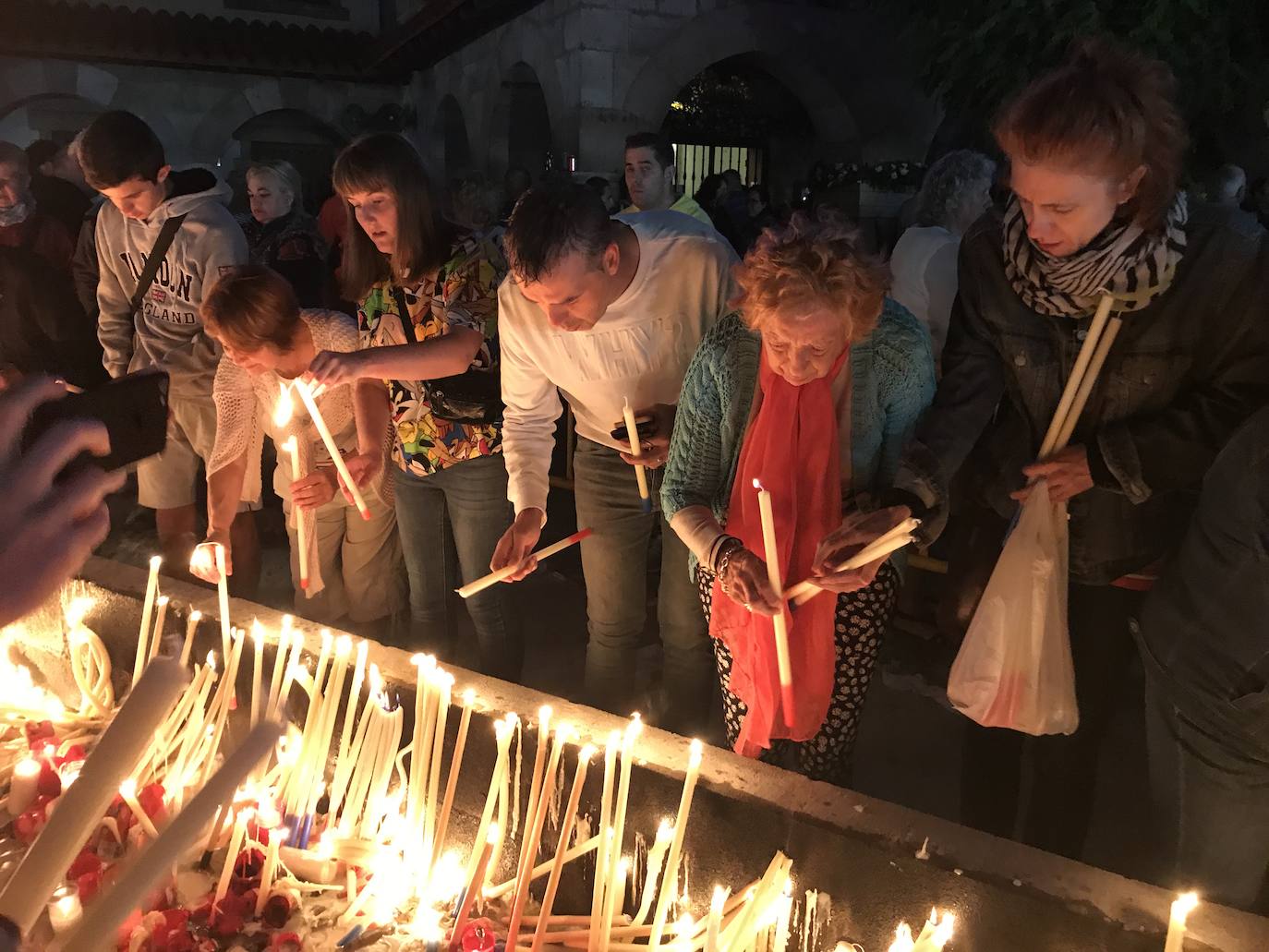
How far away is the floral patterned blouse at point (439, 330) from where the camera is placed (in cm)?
277

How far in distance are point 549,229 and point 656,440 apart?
0.60 meters

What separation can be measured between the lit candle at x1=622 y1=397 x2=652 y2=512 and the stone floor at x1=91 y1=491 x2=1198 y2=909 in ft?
3.61

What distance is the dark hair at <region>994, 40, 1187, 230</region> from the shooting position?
168 cm

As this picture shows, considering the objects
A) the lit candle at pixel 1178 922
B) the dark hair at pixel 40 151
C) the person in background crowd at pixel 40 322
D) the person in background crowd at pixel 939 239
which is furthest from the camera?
the dark hair at pixel 40 151

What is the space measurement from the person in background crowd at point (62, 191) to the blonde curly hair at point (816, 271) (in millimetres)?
4231

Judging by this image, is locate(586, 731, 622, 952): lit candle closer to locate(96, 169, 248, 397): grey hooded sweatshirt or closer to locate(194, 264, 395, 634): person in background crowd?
locate(194, 264, 395, 634): person in background crowd

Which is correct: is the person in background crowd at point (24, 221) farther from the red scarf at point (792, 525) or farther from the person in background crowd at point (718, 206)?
the red scarf at point (792, 525)

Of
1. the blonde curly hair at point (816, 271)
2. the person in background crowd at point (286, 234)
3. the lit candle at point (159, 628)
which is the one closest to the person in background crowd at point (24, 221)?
the person in background crowd at point (286, 234)

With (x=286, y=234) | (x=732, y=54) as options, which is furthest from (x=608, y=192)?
(x=732, y=54)

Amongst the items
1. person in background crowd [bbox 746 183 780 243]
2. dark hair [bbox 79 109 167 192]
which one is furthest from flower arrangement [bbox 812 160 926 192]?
dark hair [bbox 79 109 167 192]

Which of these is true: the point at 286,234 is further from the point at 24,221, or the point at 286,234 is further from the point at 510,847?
the point at 510,847

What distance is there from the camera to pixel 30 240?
179 inches

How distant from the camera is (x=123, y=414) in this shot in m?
1.08

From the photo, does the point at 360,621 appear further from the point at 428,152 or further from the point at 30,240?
the point at 428,152
